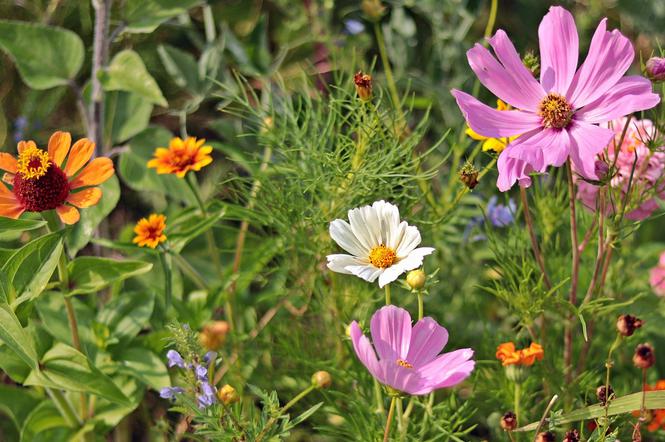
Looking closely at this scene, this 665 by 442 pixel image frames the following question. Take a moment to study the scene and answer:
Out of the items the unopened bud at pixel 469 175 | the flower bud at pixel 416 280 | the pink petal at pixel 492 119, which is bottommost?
the flower bud at pixel 416 280

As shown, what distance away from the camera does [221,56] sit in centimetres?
126

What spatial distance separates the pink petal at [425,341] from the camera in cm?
71

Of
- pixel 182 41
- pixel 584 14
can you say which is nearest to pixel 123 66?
pixel 182 41

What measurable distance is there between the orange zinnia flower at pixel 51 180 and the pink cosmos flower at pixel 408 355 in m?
0.31

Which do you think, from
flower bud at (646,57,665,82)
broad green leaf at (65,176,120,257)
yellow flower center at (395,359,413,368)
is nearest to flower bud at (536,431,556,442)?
yellow flower center at (395,359,413,368)

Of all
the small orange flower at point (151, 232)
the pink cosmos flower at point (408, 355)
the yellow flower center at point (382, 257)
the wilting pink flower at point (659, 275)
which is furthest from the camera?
the wilting pink flower at point (659, 275)

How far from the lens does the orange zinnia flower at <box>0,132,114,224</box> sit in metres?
0.76

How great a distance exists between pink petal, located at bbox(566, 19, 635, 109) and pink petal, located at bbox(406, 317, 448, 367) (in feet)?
0.85

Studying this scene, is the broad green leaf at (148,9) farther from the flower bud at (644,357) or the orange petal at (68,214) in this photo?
the flower bud at (644,357)

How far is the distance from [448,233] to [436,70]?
0.29 m

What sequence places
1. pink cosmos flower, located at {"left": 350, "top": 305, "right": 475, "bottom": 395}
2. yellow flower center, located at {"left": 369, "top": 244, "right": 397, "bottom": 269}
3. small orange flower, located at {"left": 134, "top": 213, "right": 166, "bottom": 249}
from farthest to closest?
small orange flower, located at {"left": 134, "top": 213, "right": 166, "bottom": 249}
yellow flower center, located at {"left": 369, "top": 244, "right": 397, "bottom": 269}
pink cosmos flower, located at {"left": 350, "top": 305, "right": 475, "bottom": 395}

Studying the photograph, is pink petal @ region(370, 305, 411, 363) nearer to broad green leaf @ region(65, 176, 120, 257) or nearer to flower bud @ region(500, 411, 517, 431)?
flower bud @ region(500, 411, 517, 431)

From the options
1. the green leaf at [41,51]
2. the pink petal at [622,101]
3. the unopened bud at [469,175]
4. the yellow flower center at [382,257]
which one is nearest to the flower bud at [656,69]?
the pink petal at [622,101]

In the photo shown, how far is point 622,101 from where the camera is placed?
71cm
